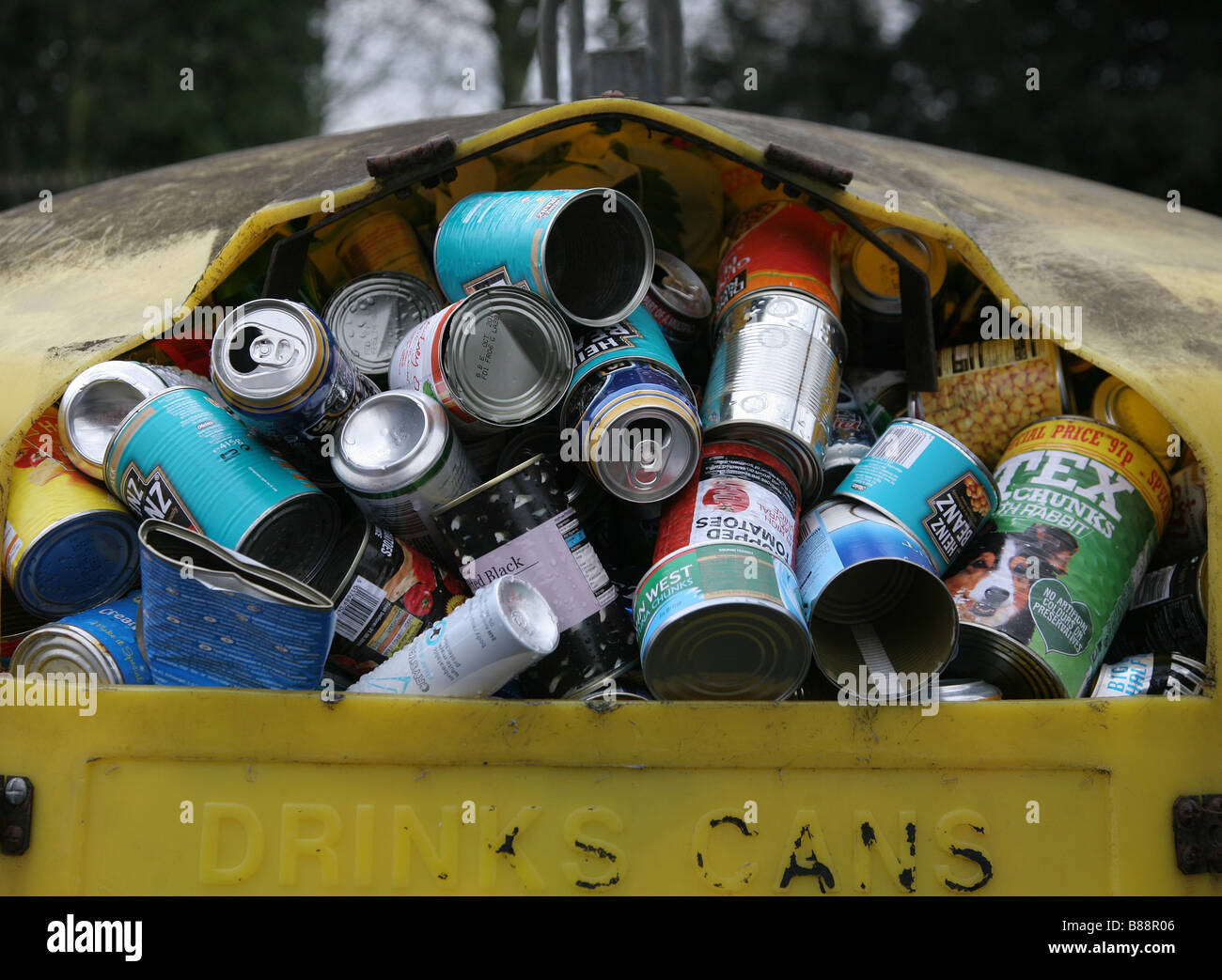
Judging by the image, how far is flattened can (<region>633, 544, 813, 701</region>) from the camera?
1.87 metres

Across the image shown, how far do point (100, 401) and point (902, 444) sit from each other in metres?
1.54

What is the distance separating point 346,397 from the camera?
2.21 m

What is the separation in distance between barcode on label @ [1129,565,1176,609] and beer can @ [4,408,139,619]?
194 cm

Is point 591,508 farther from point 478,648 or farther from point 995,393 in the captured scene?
point 995,393

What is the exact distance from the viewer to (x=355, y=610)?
2.06m

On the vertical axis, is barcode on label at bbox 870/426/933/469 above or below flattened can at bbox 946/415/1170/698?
above

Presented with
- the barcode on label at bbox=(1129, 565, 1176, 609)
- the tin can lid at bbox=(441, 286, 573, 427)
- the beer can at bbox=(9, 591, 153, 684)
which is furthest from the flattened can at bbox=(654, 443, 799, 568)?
the beer can at bbox=(9, 591, 153, 684)

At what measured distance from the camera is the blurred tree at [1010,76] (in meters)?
10.6

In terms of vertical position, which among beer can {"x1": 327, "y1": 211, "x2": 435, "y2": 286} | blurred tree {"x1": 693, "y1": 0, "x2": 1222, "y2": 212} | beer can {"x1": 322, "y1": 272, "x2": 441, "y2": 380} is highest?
blurred tree {"x1": 693, "y1": 0, "x2": 1222, "y2": 212}

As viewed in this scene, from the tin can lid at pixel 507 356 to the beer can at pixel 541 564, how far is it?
166mm

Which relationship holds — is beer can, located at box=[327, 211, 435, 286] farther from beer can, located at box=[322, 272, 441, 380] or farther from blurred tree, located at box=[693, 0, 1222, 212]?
blurred tree, located at box=[693, 0, 1222, 212]

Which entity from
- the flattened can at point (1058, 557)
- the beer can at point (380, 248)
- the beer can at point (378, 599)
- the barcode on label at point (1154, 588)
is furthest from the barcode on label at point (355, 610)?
the barcode on label at point (1154, 588)

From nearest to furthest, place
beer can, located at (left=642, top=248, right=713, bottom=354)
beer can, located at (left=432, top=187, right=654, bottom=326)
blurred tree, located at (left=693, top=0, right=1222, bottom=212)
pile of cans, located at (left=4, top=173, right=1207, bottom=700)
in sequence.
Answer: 1. pile of cans, located at (left=4, top=173, right=1207, bottom=700)
2. beer can, located at (left=432, top=187, right=654, bottom=326)
3. beer can, located at (left=642, top=248, right=713, bottom=354)
4. blurred tree, located at (left=693, top=0, right=1222, bottom=212)

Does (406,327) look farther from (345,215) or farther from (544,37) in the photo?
(544,37)
